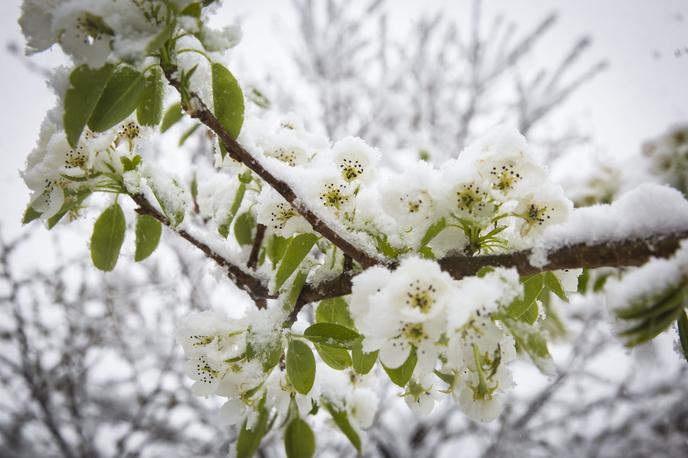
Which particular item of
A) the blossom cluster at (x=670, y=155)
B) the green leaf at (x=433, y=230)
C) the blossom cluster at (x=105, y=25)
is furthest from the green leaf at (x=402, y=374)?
the blossom cluster at (x=670, y=155)

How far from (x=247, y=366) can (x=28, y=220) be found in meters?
0.57

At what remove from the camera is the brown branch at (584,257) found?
2.12ft

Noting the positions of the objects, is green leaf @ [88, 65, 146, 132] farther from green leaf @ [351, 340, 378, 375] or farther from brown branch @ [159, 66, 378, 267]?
green leaf @ [351, 340, 378, 375]

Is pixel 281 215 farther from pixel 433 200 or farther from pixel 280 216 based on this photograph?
pixel 433 200

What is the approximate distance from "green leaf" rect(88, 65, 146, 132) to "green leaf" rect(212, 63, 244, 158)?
0.44 ft

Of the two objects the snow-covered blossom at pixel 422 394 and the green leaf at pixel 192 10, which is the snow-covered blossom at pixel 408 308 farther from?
the green leaf at pixel 192 10

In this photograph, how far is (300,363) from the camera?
93cm

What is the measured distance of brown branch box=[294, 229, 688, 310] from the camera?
647 millimetres

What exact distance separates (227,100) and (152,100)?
0.15 meters

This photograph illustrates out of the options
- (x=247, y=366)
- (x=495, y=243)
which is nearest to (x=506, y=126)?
(x=495, y=243)

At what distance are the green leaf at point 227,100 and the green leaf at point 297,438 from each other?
736 millimetres

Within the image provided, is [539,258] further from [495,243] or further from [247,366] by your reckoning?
[247,366]

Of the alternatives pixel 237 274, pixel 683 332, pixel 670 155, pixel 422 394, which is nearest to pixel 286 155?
pixel 237 274

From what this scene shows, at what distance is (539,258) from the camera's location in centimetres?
73
